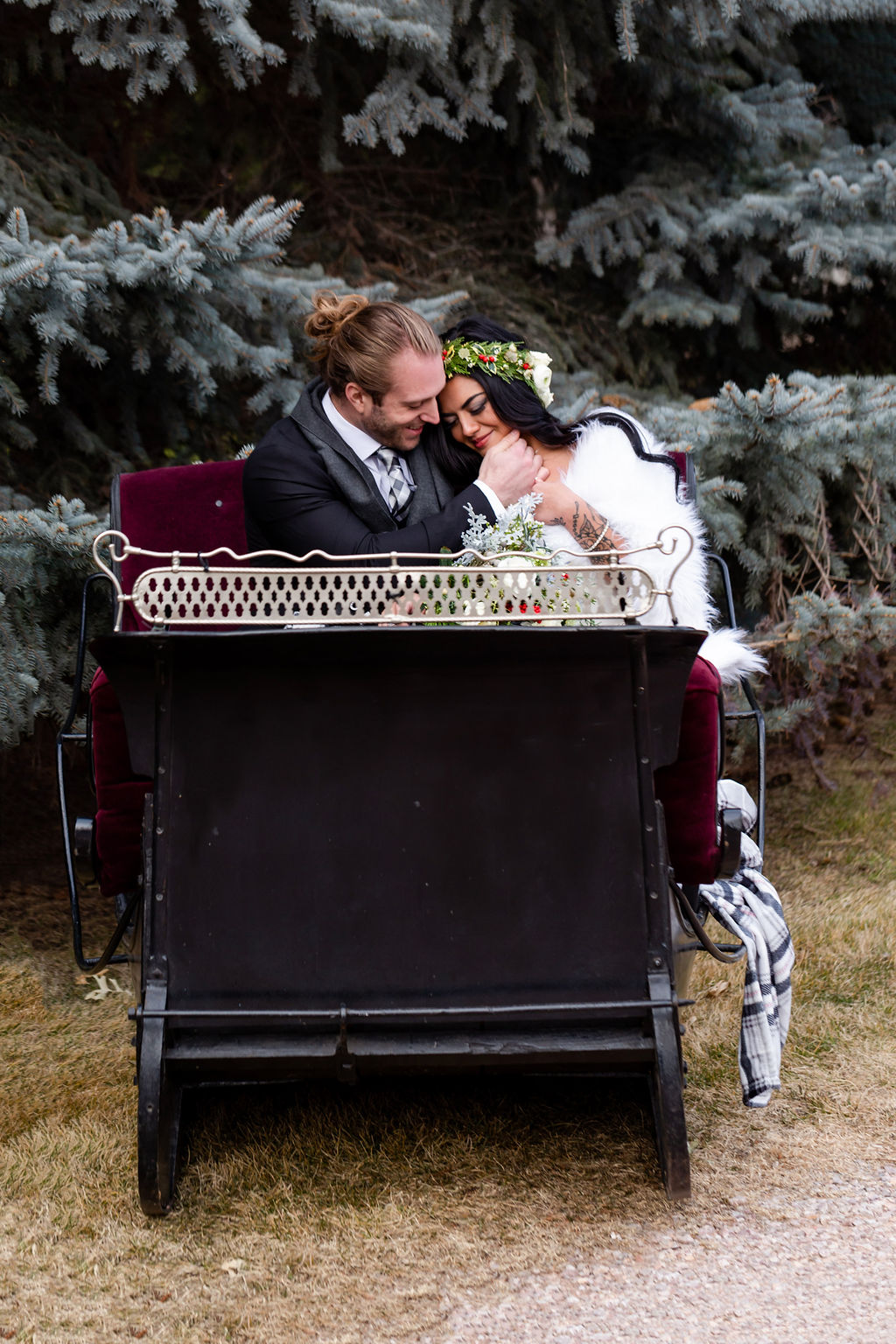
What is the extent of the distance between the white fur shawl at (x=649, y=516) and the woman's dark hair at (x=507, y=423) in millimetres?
45

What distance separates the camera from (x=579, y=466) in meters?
2.83

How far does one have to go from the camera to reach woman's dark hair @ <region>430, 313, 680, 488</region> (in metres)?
2.91

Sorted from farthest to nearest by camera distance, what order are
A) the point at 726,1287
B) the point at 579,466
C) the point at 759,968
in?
1. the point at 579,466
2. the point at 759,968
3. the point at 726,1287

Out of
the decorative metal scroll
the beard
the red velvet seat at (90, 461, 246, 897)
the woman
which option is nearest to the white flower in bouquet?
the woman

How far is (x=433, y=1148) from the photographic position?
229 centimetres

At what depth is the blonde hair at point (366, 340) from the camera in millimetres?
2848

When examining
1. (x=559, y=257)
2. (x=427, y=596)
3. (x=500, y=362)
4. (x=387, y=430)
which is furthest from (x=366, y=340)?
(x=559, y=257)

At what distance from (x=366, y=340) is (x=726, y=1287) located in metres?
2.17

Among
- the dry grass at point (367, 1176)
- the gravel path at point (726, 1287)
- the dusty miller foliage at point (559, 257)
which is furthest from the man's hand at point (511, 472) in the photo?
the gravel path at point (726, 1287)

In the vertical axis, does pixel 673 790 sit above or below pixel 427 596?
below

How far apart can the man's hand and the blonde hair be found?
0.32 meters

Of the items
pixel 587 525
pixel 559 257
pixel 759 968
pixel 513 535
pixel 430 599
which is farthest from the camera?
pixel 559 257

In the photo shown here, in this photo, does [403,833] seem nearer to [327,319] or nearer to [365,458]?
[365,458]

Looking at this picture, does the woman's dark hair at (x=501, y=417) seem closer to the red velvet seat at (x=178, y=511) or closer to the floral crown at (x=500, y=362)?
the floral crown at (x=500, y=362)
